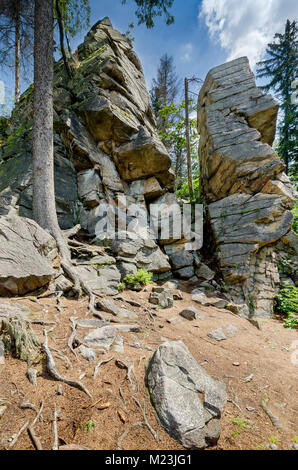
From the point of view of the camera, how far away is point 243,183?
1151cm

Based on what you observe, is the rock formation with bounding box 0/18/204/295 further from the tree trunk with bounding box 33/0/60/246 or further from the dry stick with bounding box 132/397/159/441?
the dry stick with bounding box 132/397/159/441

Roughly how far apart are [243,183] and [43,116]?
419 inches

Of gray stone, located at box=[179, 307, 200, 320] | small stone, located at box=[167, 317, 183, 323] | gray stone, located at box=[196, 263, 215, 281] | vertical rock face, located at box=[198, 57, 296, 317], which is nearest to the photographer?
small stone, located at box=[167, 317, 183, 323]

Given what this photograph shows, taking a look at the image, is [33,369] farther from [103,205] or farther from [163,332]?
[103,205]

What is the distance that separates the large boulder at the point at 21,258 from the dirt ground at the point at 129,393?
0.47 m

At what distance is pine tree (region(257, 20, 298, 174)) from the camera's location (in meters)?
17.9

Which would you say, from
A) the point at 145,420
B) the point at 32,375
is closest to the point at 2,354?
the point at 32,375

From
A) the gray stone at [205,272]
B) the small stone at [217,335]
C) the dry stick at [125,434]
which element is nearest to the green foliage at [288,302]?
the gray stone at [205,272]

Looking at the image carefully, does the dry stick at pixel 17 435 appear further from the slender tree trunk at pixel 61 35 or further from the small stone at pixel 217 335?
the slender tree trunk at pixel 61 35

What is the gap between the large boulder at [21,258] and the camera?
14.6 ft

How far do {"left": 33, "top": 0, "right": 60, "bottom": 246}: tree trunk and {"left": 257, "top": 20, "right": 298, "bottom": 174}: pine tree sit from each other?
19840 millimetres

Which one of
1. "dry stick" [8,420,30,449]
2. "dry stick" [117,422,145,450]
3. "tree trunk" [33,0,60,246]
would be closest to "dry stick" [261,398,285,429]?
"dry stick" [117,422,145,450]

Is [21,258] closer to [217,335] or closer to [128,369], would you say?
[128,369]

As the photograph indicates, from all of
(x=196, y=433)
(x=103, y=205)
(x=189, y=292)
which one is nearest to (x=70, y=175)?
(x=103, y=205)
